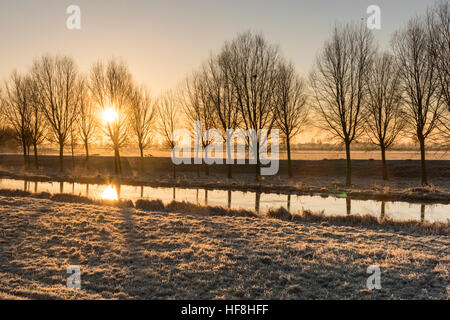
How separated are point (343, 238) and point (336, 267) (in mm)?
3089

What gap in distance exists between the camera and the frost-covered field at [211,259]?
7.16 m

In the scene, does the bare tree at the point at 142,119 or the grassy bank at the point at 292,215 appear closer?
the grassy bank at the point at 292,215

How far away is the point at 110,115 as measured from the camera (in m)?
40.2

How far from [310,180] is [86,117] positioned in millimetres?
29266

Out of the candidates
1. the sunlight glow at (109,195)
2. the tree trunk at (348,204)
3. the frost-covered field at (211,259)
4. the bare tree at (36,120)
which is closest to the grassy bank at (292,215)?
the frost-covered field at (211,259)

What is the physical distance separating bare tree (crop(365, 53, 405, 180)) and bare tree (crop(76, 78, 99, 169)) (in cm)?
3069

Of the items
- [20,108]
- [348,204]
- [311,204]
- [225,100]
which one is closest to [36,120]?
[20,108]

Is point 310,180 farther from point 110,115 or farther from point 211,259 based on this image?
point 211,259

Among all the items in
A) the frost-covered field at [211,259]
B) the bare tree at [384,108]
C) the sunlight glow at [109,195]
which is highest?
the bare tree at [384,108]

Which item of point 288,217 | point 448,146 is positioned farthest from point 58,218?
point 448,146

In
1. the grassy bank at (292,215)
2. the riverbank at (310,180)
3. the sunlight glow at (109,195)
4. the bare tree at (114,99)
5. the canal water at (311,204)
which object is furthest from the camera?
the bare tree at (114,99)

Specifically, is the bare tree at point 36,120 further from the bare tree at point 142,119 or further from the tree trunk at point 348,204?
the tree trunk at point 348,204

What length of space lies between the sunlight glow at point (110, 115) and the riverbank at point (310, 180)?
20.7ft

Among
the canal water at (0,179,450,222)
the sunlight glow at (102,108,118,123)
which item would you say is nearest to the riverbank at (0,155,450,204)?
the canal water at (0,179,450,222)
